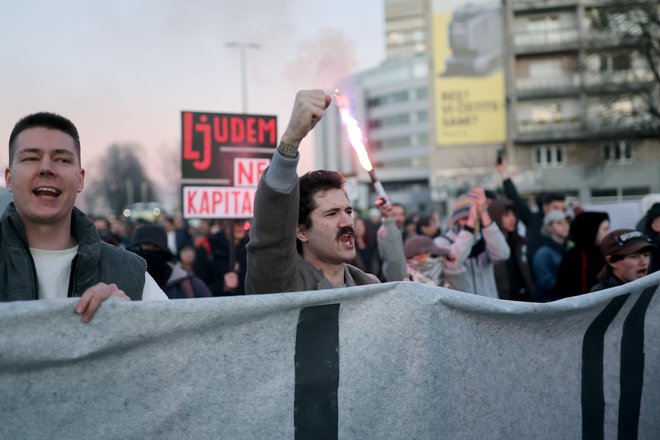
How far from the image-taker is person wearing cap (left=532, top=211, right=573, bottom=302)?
7.09 m

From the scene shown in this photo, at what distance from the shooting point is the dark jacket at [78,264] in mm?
2268

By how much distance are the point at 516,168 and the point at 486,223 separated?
44.6m

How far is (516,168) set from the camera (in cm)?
4925

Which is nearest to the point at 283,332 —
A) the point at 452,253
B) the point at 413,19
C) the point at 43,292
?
the point at 43,292

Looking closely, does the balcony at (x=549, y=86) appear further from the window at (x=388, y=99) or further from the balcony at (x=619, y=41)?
the window at (x=388, y=99)

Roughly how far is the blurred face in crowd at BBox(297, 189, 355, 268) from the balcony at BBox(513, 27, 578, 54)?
157ft

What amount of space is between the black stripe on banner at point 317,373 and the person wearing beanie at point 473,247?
12.8ft

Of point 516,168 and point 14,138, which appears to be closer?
point 14,138

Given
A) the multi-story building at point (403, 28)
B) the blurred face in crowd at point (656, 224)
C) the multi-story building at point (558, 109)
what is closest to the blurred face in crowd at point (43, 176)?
the blurred face in crowd at point (656, 224)

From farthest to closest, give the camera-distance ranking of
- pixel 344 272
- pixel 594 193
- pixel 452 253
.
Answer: pixel 594 193
pixel 452 253
pixel 344 272

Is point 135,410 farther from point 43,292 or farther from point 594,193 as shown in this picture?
point 594,193

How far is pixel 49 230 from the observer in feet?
7.91

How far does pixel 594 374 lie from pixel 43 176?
2137mm

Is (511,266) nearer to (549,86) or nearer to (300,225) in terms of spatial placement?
(300,225)
